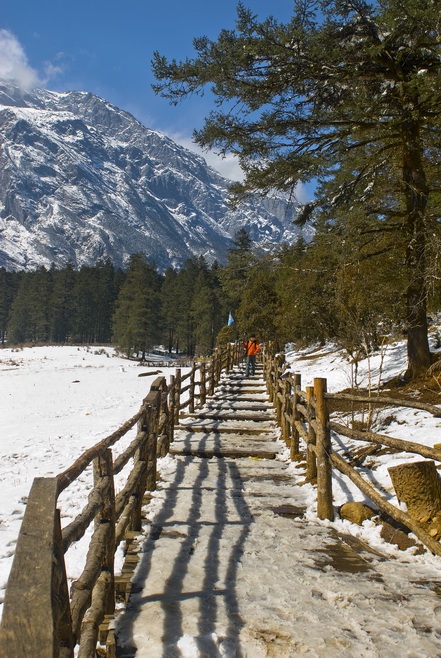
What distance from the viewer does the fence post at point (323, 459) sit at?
520cm

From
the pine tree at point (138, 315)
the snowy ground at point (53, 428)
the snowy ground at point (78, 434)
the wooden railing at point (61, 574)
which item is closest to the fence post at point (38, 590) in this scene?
the wooden railing at point (61, 574)

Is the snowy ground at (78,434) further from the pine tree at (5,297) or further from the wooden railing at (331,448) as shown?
the pine tree at (5,297)

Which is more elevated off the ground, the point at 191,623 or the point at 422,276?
the point at 422,276

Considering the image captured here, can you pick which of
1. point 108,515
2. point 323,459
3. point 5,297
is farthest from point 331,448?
point 5,297

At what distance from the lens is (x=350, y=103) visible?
31.3 ft

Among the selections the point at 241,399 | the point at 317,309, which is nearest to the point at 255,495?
the point at 241,399

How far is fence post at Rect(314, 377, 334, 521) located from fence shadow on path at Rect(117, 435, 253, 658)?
0.92 m

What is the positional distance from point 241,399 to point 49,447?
264 inches

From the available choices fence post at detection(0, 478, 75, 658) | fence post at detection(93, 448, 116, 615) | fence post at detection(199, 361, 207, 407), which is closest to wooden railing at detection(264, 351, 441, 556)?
fence post at detection(93, 448, 116, 615)

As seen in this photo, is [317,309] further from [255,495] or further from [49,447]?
[255,495]

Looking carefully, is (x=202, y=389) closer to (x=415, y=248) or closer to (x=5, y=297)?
(x=415, y=248)

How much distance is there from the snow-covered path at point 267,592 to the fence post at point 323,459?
0.22 metres

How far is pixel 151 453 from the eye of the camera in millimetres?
6031

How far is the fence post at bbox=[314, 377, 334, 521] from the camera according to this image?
5.20 m
